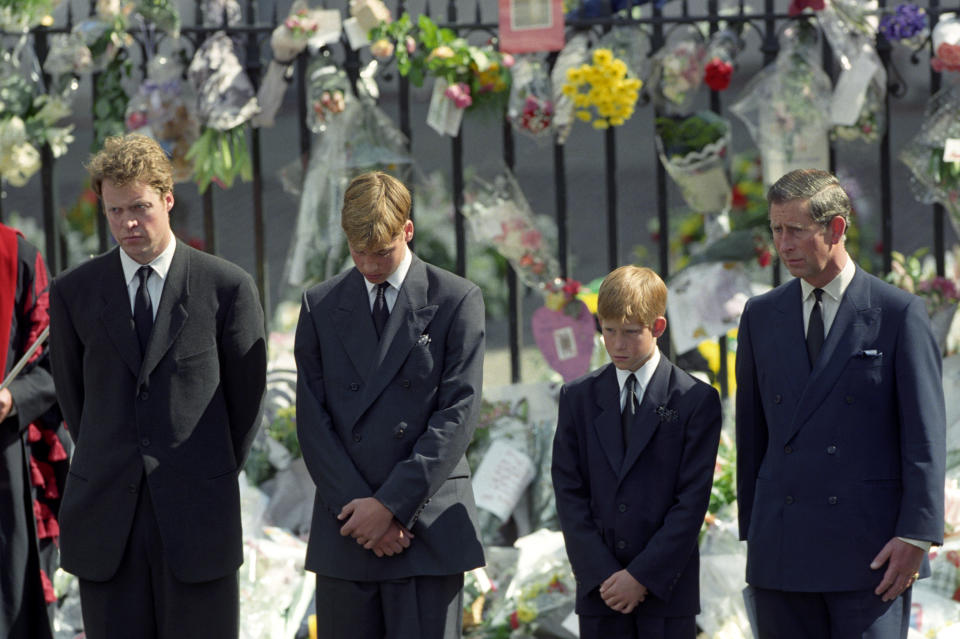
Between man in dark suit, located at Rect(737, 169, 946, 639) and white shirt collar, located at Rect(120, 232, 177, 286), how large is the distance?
1.61 meters

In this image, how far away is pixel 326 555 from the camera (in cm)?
359

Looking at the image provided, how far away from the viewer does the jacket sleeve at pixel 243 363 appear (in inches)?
143

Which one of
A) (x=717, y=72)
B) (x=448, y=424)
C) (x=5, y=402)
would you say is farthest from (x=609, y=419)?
(x=717, y=72)

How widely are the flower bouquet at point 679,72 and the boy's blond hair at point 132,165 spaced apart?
8.20 ft

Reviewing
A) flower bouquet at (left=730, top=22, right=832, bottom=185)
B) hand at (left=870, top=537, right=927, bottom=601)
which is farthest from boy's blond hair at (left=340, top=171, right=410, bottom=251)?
flower bouquet at (left=730, top=22, right=832, bottom=185)

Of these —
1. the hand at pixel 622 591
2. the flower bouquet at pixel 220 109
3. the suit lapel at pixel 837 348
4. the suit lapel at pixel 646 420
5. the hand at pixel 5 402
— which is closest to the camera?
the suit lapel at pixel 837 348

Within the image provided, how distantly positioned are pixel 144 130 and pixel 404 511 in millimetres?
2737

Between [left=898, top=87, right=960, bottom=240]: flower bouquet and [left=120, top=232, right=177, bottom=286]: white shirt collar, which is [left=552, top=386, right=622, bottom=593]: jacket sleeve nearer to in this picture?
[left=120, top=232, right=177, bottom=286]: white shirt collar

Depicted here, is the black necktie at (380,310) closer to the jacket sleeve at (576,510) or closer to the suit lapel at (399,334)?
the suit lapel at (399,334)

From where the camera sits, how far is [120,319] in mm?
3535

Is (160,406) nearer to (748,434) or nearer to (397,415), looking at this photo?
(397,415)

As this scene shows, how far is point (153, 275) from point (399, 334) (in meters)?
0.68

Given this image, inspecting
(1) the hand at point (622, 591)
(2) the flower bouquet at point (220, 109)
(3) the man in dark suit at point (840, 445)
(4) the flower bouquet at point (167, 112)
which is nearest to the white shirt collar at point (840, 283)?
(3) the man in dark suit at point (840, 445)

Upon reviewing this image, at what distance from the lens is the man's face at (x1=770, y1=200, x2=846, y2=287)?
3.40 meters
